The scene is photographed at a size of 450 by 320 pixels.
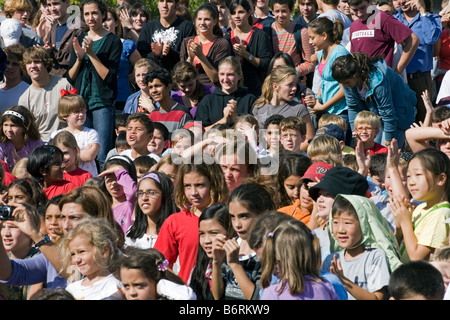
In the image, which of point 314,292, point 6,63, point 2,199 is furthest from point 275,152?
point 6,63

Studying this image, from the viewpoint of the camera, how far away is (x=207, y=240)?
5434mm

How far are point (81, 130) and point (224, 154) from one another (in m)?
2.53

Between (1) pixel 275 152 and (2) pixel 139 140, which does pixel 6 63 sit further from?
(1) pixel 275 152

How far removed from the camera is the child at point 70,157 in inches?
308

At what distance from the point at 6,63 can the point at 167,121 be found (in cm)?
216

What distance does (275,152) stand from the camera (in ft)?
24.4

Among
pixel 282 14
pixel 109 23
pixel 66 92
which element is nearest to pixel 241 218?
pixel 66 92

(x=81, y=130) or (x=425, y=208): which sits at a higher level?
(x=81, y=130)

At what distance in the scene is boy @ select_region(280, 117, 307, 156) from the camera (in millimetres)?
7777

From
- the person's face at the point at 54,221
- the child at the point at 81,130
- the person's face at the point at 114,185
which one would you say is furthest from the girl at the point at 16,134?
the person's face at the point at 54,221

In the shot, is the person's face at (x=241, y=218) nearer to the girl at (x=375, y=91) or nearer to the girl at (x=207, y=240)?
the girl at (x=207, y=240)

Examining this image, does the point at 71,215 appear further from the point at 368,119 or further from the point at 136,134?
the point at 368,119

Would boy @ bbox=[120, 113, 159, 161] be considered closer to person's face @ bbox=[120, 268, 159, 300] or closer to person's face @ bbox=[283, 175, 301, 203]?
person's face @ bbox=[283, 175, 301, 203]

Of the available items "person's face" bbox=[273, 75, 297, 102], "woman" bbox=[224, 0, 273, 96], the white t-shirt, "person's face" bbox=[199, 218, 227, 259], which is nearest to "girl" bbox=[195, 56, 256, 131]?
"person's face" bbox=[273, 75, 297, 102]
